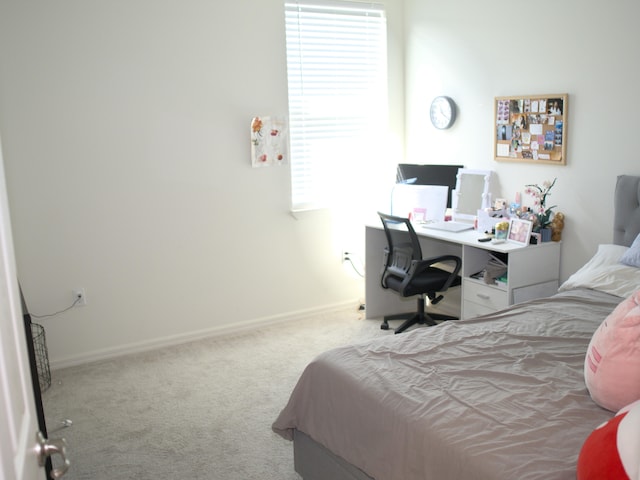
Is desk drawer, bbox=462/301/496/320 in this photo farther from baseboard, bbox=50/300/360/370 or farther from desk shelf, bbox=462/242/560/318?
baseboard, bbox=50/300/360/370

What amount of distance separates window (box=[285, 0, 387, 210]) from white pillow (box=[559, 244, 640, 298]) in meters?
2.07

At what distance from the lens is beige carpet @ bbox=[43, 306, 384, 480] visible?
2.84 m

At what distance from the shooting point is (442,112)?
462 cm

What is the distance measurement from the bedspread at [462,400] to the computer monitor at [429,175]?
5.42 ft

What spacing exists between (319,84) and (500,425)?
3.28 meters

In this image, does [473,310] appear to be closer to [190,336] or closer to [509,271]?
[509,271]

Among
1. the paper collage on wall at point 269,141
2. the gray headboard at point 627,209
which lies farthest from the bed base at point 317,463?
the paper collage on wall at point 269,141

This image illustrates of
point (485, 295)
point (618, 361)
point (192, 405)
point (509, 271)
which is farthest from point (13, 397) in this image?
point (485, 295)

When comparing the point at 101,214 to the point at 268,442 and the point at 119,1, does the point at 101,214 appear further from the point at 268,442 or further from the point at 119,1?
the point at 268,442

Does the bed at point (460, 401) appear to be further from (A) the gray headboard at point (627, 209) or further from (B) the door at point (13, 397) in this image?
(B) the door at point (13, 397)

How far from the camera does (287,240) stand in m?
4.66

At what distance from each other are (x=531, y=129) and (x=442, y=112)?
0.84m

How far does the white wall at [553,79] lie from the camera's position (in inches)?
135

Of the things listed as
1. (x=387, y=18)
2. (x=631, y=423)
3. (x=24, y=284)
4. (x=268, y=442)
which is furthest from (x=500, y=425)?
(x=387, y=18)
